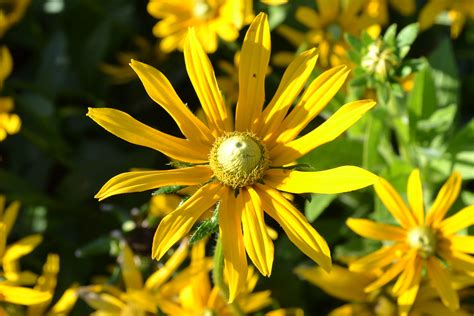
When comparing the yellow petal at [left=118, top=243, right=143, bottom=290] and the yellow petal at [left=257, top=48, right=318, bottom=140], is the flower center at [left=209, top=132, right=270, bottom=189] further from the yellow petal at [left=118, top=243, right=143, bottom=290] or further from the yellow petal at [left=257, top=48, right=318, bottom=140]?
the yellow petal at [left=118, top=243, right=143, bottom=290]

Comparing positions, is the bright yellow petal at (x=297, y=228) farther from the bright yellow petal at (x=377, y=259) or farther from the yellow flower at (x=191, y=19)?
the yellow flower at (x=191, y=19)

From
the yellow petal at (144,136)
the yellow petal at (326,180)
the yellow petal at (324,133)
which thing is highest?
the yellow petal at (324,133)

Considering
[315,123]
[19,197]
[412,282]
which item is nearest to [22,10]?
[19,197]

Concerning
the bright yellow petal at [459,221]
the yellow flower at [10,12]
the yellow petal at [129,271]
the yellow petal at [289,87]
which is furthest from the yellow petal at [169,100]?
the yellow flower at [10,12]

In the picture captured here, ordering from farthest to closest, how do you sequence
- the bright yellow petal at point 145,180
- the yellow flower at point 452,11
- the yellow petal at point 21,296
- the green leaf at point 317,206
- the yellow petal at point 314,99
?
the yellow flower at point 452,11, the green leaf at point 317,206, the yellow petal at point 21,296, the yellow petal at point 314,99, the bright yellow petal at point 145,180

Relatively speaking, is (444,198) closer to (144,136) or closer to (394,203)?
(394,203)

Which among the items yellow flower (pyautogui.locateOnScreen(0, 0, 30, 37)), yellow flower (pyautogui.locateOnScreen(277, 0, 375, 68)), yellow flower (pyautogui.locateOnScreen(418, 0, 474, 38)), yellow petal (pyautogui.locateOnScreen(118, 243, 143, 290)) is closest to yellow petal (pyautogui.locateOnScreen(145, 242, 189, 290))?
yellow petal (pyautogui.locateOnScreen(118, 243, 143, 290))

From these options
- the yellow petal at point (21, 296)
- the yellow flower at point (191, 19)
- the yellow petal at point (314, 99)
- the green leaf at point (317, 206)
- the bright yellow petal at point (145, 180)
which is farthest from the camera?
the yellow flower at point (191, 19)
